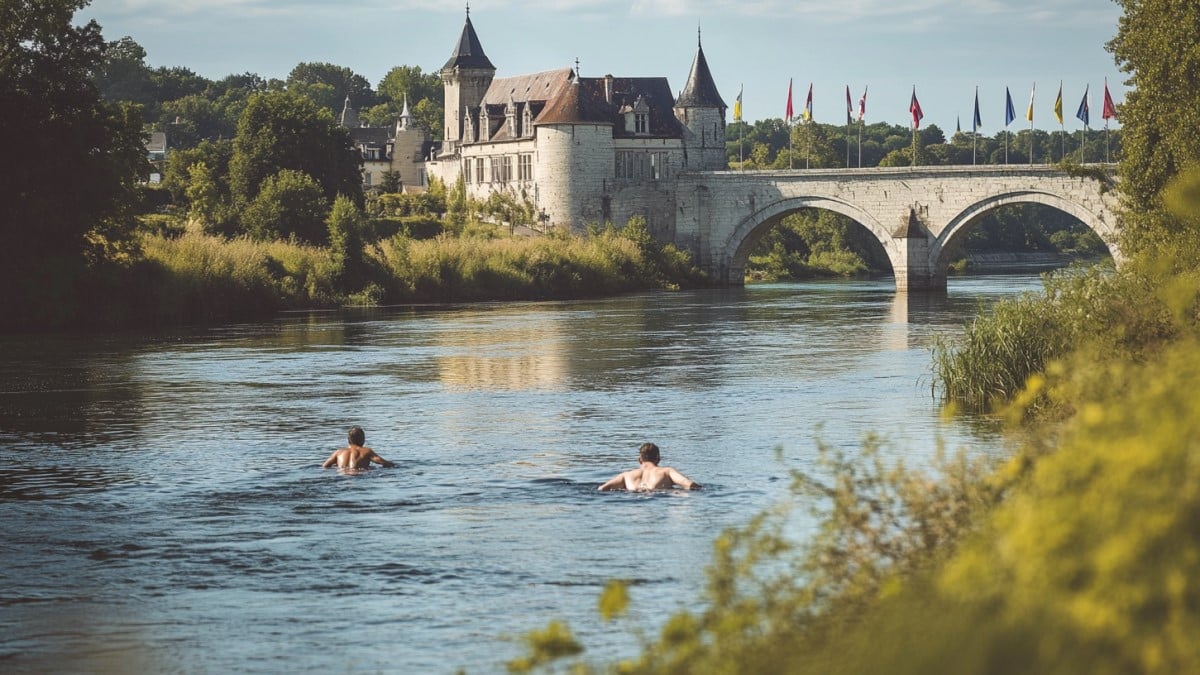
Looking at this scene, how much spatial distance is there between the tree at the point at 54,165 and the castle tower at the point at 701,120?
44.4 metres

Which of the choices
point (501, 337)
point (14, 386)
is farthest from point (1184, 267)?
point (501, 337)

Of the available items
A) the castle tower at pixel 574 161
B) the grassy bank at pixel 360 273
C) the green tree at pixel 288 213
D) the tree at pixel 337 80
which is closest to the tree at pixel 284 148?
the green tree at pixel 288 213

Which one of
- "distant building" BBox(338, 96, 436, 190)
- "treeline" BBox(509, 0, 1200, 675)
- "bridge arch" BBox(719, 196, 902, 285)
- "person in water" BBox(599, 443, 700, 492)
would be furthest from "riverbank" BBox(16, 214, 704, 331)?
"distant building" BBox(338, 96, 436, 190)

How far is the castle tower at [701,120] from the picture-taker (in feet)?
263

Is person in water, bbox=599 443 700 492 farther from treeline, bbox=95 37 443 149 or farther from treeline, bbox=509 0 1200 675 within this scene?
treeline, bbox=95 37 443 149

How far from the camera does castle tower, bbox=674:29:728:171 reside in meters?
80.1

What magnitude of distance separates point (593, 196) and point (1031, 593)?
71.8 m

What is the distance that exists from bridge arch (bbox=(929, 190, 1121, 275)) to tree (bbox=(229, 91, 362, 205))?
23.8 meters

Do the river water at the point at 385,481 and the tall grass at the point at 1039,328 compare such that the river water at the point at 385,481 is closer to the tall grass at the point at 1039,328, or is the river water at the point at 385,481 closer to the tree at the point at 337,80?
the tall grass at the point at 1039,328

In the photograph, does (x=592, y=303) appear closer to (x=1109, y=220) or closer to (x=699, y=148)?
(x=1109, y=220)

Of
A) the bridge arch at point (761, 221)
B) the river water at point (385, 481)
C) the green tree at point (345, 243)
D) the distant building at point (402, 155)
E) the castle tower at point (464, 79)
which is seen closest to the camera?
the river water at point (385, 481)

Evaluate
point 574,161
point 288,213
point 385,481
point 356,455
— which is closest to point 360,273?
point 288,213

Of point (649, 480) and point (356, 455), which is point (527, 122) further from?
point (649, 480)

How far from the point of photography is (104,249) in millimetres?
38906
